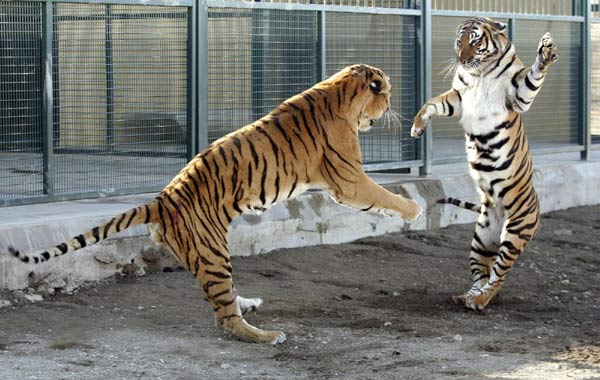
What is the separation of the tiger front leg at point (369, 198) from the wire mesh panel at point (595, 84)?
7687 mm

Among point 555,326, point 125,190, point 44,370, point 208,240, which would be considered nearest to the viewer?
point 44,370

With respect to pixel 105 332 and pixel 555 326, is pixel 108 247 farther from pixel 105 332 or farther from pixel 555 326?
pixel 555 326

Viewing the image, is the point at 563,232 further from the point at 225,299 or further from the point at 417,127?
the point at 225,299

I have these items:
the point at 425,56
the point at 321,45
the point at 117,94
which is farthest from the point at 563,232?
the point at 117,94

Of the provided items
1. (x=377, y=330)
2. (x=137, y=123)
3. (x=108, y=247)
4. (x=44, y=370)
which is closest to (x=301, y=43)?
(x=137, y=123)

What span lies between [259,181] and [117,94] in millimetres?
2763

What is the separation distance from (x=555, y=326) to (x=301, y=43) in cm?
370

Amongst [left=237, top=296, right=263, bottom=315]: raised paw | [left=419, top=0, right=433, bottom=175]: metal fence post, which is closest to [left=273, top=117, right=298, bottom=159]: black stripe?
[left=237, top=296, right=263, bottom=315]: raised paw

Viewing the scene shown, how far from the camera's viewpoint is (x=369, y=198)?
22.8 feet

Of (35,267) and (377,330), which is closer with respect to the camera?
(377,330)

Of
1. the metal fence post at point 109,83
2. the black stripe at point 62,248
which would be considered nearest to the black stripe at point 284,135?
the black stripe at point 62,248

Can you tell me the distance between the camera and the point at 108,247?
26.3ft

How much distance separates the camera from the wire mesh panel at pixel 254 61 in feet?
31.2

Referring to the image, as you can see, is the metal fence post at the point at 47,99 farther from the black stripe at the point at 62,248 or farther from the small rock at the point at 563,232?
the small rock at the point at 563,232
